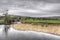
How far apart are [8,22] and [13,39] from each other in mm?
32734

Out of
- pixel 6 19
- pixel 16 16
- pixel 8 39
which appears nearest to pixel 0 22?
pixel 6 19

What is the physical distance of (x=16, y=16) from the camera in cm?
6781

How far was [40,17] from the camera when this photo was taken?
205 feet

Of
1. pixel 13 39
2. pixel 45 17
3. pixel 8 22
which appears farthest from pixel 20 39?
pixel 45 17

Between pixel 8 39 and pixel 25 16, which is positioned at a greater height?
pixel 8 39

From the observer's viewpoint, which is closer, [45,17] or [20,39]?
[20,39]

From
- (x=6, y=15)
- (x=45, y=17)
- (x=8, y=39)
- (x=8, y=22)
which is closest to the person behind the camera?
(x=8, y=39)

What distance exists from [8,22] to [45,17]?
14767 millimetres

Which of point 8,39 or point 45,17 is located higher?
point 8,39

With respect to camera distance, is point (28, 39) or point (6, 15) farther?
point (6, 15)

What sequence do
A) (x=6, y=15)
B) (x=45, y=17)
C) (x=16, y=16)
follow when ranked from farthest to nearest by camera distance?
(x=16, y=16), (x=45, y=17), (x=6, y=15)

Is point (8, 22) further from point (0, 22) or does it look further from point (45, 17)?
point (45, 17)

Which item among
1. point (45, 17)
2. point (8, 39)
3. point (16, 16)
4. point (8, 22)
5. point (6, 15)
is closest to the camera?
point (8, 39)

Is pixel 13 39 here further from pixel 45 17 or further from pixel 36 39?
pixel 45 17
